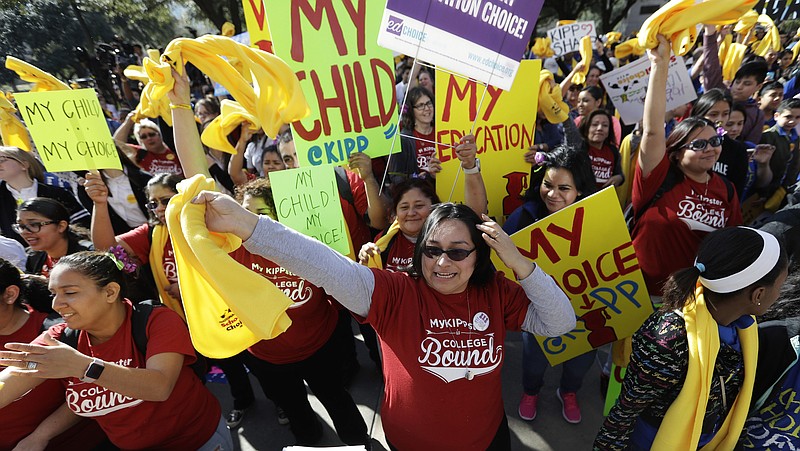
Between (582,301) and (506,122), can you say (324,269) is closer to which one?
(582,301)

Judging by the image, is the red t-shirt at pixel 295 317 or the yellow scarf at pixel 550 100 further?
the yellow scarf at pixel 550 100

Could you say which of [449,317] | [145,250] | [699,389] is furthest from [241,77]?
[699,389]

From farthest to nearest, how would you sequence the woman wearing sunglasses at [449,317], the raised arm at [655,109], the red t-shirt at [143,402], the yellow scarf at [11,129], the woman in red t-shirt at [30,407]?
the yellow scarf at [11,129], the raised arm at [655,109], the woman in red t-shirt at [30,407], the red t-shirt at [143,402], the woman wearing sunglasses at [449,317]

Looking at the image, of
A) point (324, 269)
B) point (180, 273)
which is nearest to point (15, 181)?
point (180, 273)

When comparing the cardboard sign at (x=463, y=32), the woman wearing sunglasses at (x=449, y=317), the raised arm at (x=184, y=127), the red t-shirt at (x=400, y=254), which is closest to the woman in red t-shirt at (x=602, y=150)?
the cardboard sign at (x=463, y=32)

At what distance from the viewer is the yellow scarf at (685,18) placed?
1892 mm

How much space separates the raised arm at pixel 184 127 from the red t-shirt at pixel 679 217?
2443mm

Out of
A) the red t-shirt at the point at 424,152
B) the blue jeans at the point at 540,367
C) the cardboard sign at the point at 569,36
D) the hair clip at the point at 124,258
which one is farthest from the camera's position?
the cardboard sign at the point at 569,36

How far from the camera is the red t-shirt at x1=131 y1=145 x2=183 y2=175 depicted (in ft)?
13.3

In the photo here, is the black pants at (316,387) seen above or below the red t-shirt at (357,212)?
below

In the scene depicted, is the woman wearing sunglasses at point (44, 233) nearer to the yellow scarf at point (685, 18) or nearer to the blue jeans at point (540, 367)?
the blue jeans at point (540, 367)

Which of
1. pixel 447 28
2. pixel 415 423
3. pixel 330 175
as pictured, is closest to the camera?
pixel 415 423

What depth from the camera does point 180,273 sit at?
1.40m

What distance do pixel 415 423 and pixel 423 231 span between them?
30.3 inches
